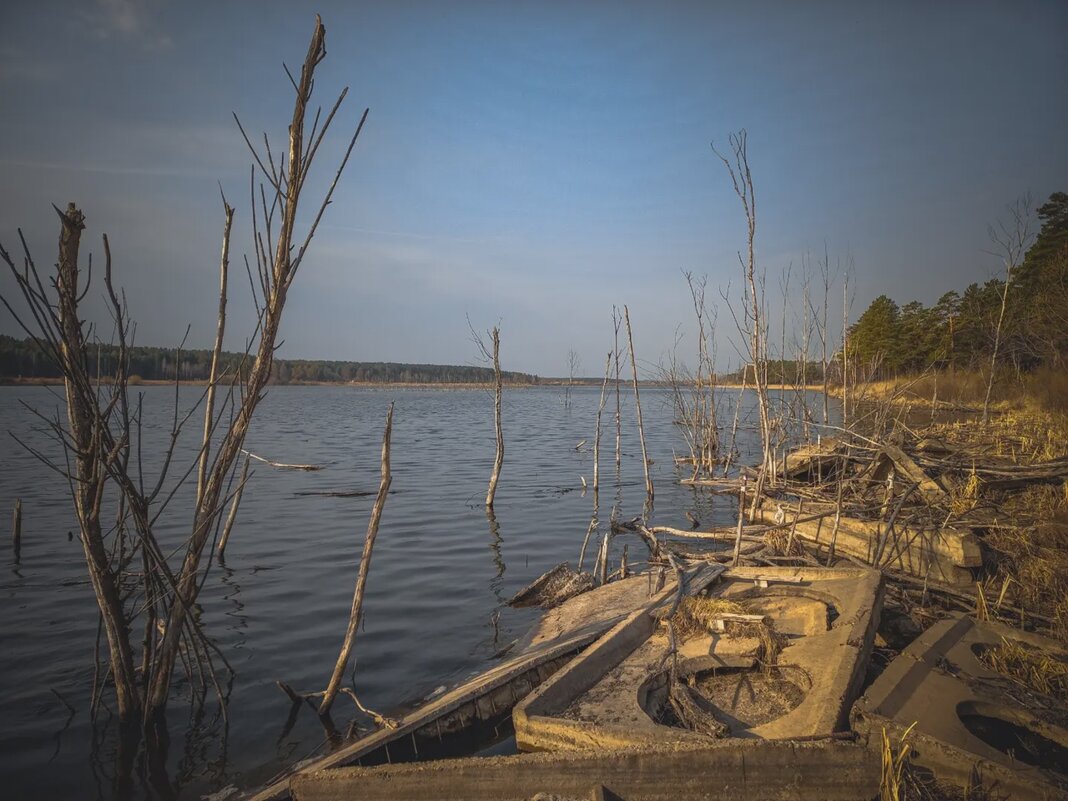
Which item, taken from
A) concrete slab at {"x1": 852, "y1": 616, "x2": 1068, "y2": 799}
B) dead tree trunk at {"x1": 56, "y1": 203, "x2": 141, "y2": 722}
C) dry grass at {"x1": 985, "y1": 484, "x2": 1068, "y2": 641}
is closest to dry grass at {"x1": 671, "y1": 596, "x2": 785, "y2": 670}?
concrete slab at {"x1": 852, "y1": 616, "x2": 1068, "y2": 799}

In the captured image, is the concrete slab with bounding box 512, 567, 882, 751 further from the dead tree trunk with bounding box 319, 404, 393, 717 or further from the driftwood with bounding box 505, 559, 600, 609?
the driftwood with bounding box 505, 559, 600, 609

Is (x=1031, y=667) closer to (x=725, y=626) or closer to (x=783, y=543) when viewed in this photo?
(x=725, y=626)

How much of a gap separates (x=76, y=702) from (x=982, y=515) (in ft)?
34.7

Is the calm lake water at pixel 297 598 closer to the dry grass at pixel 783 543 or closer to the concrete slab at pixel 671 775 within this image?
the concrete slab at pixel 671 775

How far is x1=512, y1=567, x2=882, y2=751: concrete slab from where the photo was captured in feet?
11.4

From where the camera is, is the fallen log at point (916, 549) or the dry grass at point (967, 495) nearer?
the fallen log at point (916, 549)

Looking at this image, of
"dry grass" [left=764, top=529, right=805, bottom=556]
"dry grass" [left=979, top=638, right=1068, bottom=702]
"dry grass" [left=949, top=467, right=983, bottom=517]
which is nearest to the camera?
"dry grass" [left=979, top=638, right=1068, bottom=702]

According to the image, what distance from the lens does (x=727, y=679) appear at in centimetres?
447

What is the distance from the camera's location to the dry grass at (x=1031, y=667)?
158 inches

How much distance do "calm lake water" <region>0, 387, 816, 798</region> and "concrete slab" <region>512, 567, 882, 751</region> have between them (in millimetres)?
1735

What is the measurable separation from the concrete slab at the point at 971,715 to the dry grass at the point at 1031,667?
8cm

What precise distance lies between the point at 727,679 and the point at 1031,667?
6.75 feet

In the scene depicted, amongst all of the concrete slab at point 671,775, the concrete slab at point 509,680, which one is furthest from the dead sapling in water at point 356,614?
the concrete slab at point 671,775

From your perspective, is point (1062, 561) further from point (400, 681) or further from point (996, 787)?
point (400, 681)
